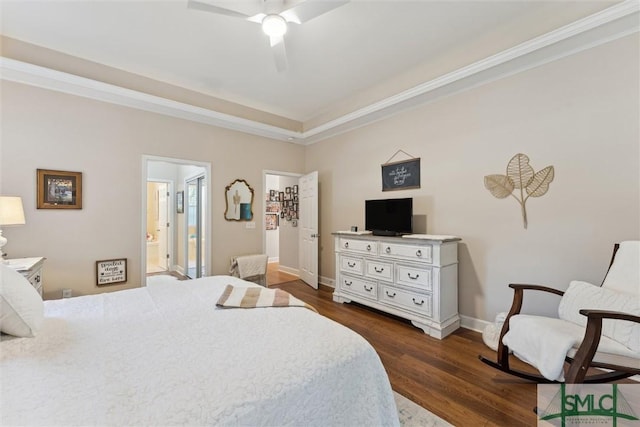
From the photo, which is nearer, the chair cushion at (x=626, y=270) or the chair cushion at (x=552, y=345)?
the chair cushion at (x=552, y=345)

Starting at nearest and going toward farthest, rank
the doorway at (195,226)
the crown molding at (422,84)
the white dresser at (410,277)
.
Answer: the crown molding at (422,84) < the white dresser at (410,277) < the doorway at (195,226)

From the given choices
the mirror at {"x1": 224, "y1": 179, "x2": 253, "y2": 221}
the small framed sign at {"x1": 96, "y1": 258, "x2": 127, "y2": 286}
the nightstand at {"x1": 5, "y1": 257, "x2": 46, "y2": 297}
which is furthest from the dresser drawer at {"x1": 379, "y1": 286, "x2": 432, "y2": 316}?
the nightstand at {"x1": 5, "y1": 257, "x2": 46, "y2": 297}

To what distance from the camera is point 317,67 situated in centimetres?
328

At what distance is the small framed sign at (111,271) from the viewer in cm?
321

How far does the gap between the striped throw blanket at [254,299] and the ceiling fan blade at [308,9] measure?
6.83 feet

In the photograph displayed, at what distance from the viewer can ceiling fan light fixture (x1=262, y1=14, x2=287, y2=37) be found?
7.01 feet

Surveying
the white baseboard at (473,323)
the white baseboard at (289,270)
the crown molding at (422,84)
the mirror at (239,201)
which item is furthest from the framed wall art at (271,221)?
the white baseboard at (473,323)

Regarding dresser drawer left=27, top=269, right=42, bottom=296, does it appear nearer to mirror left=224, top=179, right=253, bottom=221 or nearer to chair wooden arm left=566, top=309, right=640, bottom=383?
mirror left=224, top=179, right=253, bottom=221

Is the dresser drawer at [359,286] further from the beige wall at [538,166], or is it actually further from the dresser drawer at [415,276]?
the beige wall at [538,166]

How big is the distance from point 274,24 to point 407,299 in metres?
2.97

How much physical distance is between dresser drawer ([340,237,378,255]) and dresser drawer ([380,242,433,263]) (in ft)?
Result: 0.40

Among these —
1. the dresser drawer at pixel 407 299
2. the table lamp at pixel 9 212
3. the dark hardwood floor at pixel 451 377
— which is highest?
the table lamp at pixel 9 212

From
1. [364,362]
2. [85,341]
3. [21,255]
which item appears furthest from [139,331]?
[21,255]

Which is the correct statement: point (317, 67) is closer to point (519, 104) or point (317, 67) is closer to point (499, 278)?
point (519, 104)
